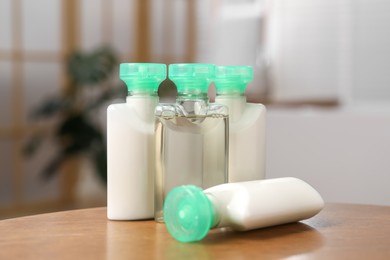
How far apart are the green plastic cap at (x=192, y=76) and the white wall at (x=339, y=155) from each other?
1.19 meters

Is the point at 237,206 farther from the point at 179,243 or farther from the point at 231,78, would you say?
the point at 231,78

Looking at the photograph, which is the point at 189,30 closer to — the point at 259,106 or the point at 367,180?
the point at 367,180

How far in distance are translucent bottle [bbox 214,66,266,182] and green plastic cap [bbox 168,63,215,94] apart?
0.19 feet

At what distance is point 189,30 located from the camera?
391 cm

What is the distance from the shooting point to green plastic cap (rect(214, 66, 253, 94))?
87cm

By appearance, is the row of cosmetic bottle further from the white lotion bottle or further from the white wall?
the white wall

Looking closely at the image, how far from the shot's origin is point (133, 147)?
84cm

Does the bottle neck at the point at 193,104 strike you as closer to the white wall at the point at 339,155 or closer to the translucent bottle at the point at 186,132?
the translucent bottle at the point at 186,132

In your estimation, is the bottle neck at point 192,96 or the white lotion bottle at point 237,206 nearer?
the white lotion bottle at point 237,206

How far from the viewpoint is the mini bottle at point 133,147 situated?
838 mm

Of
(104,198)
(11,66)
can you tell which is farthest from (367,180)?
(11,66)

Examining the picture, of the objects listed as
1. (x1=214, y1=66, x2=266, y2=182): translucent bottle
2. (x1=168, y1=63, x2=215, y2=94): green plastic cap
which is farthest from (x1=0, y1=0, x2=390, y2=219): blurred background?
(x1=168, y1=63, x2=215, y2=94): green plastic cap

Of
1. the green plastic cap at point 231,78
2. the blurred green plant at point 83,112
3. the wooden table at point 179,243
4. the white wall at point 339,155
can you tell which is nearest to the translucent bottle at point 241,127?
the green plastic cap at point 231,78

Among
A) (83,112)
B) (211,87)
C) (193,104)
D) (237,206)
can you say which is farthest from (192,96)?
(83,112)
